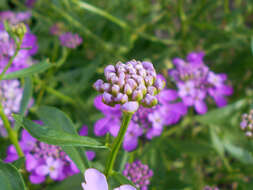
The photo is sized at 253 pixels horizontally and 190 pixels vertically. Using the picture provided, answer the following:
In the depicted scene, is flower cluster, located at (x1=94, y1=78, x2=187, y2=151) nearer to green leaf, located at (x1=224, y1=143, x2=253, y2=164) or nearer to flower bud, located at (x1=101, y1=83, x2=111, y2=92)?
green leaf, located at (x1=224, y1=143, x2=253, y2=164)

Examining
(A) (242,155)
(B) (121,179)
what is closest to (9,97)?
(B) (121,179)

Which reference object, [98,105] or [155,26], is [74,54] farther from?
[98,105]

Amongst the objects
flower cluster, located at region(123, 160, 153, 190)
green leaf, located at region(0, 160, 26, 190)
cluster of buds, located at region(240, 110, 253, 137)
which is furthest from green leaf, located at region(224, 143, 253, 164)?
green leaf, located at region(0, 160, 26, 190)

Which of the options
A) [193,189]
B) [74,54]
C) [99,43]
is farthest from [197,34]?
[193,189]

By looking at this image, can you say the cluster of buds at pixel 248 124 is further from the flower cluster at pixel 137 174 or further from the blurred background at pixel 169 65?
the flower cluster at pixel 137 174

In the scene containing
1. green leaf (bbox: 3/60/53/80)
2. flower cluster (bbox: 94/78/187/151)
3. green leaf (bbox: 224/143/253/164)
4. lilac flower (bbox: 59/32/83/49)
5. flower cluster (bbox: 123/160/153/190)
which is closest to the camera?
green leaf (bbox: 3/60/53/80)

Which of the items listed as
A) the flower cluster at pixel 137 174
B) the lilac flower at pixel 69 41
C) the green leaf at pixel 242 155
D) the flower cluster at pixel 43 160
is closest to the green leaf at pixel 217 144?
the green leaf at pixel 242 155
